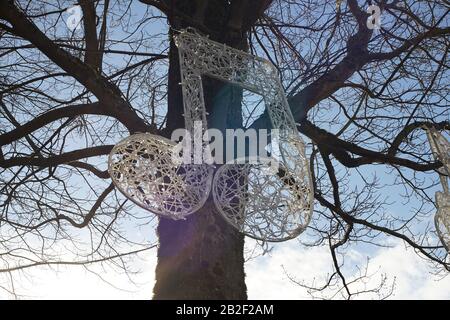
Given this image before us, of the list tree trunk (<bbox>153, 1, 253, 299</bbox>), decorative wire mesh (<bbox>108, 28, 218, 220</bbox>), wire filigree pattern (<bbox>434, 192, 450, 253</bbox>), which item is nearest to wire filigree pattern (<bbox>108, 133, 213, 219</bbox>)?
decorative wire mesh (<bbox>108, 28, 218, 220</bbox>)

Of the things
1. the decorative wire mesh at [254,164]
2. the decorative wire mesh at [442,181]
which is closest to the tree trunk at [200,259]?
the decorative wire mesh at [254,164]

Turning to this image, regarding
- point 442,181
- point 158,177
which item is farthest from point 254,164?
point 442,181

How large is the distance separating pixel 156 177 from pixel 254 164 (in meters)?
0.41

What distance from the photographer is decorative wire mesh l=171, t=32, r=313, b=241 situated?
7.57 ft

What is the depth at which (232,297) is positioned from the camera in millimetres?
2678

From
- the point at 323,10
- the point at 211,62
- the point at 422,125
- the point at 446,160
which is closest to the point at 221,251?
the point at 211,62

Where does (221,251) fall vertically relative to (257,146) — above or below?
below

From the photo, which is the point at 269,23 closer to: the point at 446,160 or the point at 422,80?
→ the point at 422,80

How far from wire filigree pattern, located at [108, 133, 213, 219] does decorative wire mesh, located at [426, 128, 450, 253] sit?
129 cm

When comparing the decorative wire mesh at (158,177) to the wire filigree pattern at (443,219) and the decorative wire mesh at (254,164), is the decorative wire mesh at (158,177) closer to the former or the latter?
the decorative wire mesh at (254,164)
